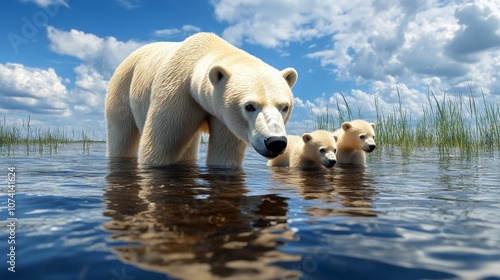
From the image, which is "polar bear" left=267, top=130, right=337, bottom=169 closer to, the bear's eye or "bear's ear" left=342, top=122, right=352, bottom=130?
"bear's ear" left=342, top=122, right=352, bottom=130

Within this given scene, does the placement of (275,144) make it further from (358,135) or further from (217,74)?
(358,135)

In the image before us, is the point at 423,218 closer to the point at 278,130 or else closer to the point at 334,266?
the point at 334,266

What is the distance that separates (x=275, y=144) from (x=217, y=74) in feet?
4.05

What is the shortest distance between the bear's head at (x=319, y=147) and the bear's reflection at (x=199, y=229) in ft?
9.84

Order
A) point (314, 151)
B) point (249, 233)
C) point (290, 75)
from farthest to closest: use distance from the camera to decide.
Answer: point (314, 151) < point (290, 75) < point (249, 233)

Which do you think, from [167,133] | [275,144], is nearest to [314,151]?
[167,133]

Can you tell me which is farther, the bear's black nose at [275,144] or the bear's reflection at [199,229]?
the bear's black nose at [275,144]

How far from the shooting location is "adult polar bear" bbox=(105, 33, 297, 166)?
13.9 feet

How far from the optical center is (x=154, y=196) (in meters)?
3.13

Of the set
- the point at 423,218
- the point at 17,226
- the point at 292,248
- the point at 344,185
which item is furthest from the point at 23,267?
the point at 344,185

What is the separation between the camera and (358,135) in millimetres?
7531

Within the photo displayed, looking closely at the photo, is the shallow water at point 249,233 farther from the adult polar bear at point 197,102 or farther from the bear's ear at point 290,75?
the bear's ear at point 290,75

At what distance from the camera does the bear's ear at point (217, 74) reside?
452 cm

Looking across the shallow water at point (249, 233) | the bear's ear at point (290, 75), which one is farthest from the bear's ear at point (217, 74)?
the shallow water at point (249, 233)
